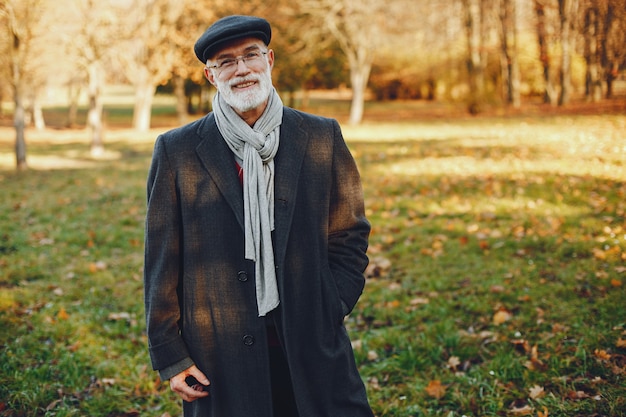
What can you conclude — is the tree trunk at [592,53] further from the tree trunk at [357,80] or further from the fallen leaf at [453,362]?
the fallen leaf at [453,362]

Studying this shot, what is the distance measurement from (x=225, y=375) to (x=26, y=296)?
4.67m

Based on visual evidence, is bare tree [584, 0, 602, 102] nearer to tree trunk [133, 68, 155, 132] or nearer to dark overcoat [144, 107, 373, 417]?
tree trunk [133, 68, 155, 132]

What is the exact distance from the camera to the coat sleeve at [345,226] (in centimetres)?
261

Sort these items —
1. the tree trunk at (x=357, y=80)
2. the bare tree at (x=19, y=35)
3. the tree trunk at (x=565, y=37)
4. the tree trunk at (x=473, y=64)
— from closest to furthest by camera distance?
the bare tree at (x=19, y=35), the tree trunk at (x=565, y=37), the tree trunk at (x=357, y=80), the tree trunk at (x=473, y=64)

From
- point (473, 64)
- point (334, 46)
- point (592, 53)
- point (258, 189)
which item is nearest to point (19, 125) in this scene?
point (258, 189)

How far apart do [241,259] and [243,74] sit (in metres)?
0.81

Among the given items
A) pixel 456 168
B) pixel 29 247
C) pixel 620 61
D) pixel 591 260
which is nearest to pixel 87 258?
pixel 29 247

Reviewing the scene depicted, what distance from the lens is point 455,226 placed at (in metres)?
7.93

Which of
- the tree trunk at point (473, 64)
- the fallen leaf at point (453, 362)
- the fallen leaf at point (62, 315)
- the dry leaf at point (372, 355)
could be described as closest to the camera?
the fallen leaf at point (453, 362)

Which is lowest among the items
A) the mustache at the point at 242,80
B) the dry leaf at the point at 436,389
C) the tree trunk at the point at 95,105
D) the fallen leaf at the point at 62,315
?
the dry leaf at the point at 436,389

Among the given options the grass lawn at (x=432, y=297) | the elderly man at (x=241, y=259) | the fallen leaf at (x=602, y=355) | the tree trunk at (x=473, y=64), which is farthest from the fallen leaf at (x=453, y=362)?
the tree trunk at (x=473, y=64)

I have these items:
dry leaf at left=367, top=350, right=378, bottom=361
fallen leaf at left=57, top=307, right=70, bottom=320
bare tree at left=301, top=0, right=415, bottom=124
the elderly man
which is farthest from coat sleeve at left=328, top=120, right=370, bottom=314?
bare tree at left=301, top=0, right=415, bottom=124

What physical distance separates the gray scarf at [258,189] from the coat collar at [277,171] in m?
0.04

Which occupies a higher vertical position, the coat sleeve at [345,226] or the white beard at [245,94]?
the white beard at [245,94]
